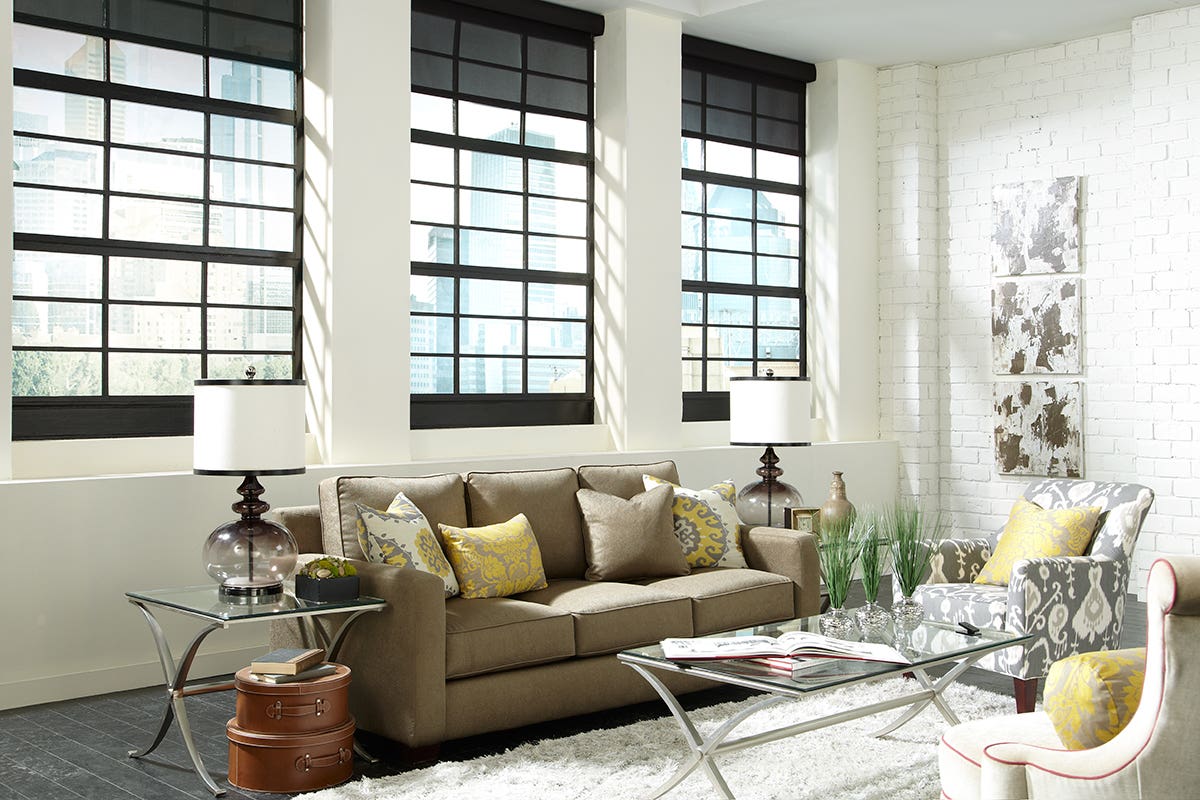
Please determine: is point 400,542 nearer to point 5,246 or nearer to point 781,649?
point 781,649

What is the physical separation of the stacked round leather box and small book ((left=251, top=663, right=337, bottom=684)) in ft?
0.07

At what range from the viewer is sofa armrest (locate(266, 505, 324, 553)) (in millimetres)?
4828

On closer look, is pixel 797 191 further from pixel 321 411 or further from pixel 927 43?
pixel 321 411

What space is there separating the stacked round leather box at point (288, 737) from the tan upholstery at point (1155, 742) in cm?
216

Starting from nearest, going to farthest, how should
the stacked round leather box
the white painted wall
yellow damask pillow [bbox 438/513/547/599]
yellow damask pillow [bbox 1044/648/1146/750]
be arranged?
yellow damask pillow [bbox 1044/648/1146/750]
the stacked round leather box
yellow damask pillow [bbox 438/513/547/599]
the white painted wall

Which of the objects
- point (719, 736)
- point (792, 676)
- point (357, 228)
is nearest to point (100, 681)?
point (357, 228)

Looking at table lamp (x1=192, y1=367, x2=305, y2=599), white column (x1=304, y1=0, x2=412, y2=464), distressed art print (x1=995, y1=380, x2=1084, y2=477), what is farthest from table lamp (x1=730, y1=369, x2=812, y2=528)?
table lamp (x1=192, y1=367, x2=305, y2=599)

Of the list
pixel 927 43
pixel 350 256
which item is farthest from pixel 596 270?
pixel 927 43

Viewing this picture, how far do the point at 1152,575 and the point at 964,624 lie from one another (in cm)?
166

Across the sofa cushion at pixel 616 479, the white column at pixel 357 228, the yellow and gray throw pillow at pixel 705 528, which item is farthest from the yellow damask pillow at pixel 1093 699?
the white column at pixel 357 228

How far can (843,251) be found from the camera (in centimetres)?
855

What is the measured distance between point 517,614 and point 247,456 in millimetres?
1106

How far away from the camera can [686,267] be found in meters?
7.99

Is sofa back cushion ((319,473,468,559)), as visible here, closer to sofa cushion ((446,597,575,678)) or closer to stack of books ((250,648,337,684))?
sofa cushion ((446,597,575,678))
